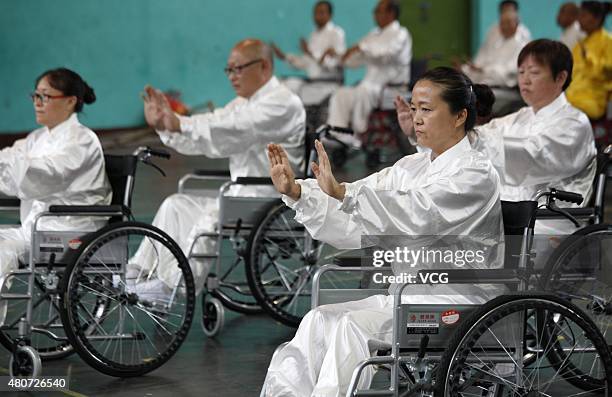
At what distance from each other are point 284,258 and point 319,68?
665cm

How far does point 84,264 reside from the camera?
4309mm

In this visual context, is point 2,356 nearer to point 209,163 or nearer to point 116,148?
point 209,163

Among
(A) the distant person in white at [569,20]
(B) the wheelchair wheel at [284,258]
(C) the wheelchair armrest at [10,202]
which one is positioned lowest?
(B) the wheelchair wheel at [284,258]

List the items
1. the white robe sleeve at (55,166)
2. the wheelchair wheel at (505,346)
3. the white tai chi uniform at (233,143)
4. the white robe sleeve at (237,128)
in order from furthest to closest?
the white robe sleeve at (237,128) → the white tai chi uniform at (233,143) → the white robe sleeve at (55,166) → the wheelchair wheel at (505,346)

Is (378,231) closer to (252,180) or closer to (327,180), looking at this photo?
(327,180)

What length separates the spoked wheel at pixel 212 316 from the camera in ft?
16.7

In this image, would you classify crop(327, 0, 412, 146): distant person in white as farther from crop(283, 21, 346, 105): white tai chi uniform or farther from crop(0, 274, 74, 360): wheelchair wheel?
crop(0, 274, 74, 360): wheelchair wheel

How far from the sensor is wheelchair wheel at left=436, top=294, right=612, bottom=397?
10.5 feet

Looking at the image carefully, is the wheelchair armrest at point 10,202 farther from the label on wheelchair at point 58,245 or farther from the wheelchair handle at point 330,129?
the wheelchair handle at point 330,129

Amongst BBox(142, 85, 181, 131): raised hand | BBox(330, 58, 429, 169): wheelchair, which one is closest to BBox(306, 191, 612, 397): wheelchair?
BBox(142, 85, 181, 131): raised hand

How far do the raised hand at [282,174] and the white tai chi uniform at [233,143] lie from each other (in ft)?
5.95

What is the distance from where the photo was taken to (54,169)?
15.2 ft

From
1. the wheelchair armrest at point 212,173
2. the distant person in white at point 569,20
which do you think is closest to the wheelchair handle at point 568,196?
the wheelchair armrest at point 212,173

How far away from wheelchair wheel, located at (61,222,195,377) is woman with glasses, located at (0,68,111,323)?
289 millimetres
